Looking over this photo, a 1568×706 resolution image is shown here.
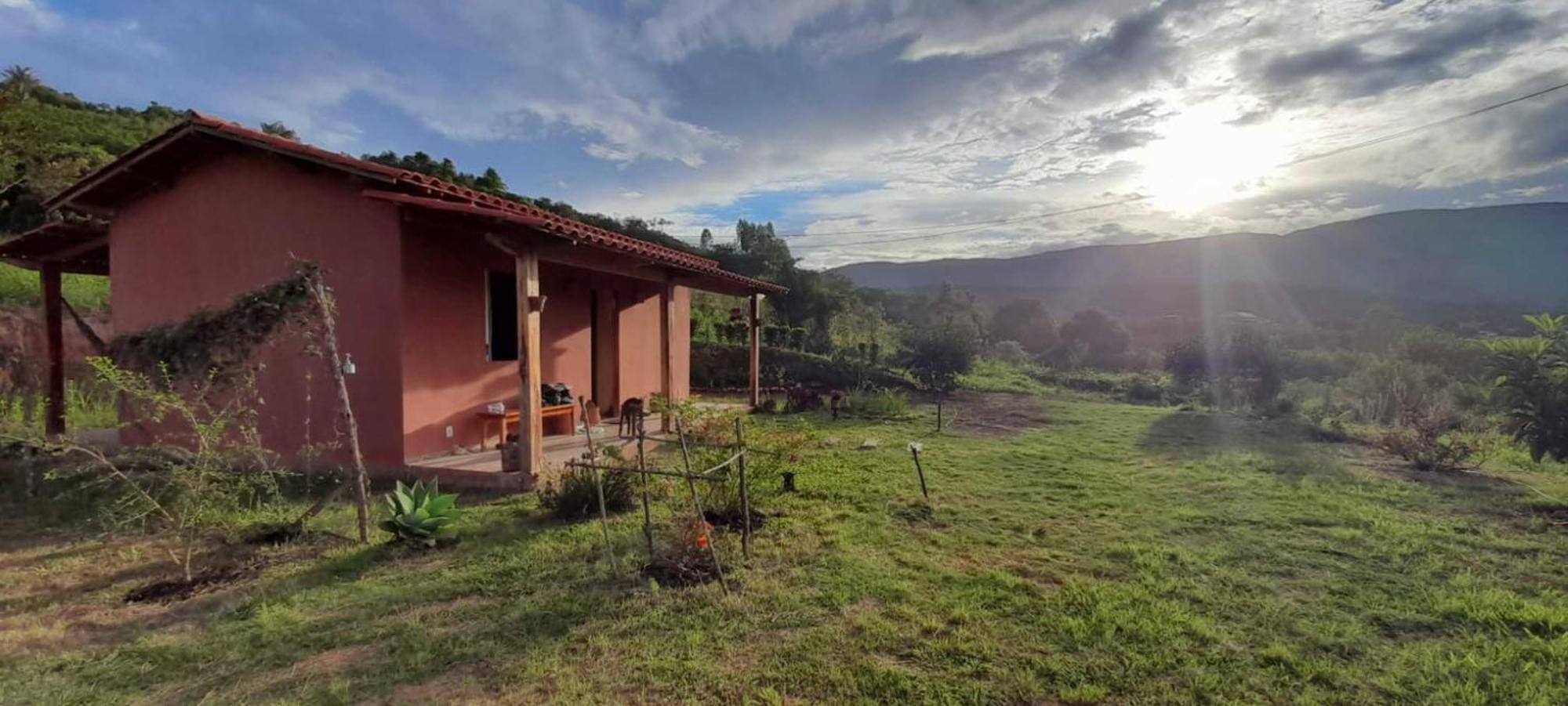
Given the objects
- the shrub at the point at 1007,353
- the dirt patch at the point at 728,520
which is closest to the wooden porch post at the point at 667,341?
the dirt patch at the point at 728,520

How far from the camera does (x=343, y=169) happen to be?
5934mm

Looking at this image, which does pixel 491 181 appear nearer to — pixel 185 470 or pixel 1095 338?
pixel 185 470

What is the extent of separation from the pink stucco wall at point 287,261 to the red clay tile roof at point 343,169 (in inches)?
14.4

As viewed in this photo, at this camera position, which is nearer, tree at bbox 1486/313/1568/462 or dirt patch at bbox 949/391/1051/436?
tree at bbox 1486/313/1568/462

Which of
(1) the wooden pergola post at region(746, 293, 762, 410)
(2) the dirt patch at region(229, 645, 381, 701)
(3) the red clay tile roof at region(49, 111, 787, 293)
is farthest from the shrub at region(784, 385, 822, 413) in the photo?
(2) the dirt patch at region(229, 645, 381, 701)

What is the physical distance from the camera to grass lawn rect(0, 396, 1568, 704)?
281 centimetres

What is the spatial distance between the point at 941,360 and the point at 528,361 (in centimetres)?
1161

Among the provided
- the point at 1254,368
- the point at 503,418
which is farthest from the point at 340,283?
the point at 1254,368

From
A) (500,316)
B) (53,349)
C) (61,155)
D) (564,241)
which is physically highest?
(61,155)

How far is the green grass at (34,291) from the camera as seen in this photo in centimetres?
1276

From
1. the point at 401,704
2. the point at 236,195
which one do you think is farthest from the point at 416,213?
the point at 401,704

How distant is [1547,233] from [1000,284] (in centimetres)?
2875

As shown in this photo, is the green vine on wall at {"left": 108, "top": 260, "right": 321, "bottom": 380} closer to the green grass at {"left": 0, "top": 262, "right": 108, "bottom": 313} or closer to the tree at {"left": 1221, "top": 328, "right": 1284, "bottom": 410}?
the green grass at {"left": 0, "top": 262, "right": 108, "bottom": 313}

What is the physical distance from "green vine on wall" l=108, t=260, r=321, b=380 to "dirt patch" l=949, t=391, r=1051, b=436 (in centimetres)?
869
